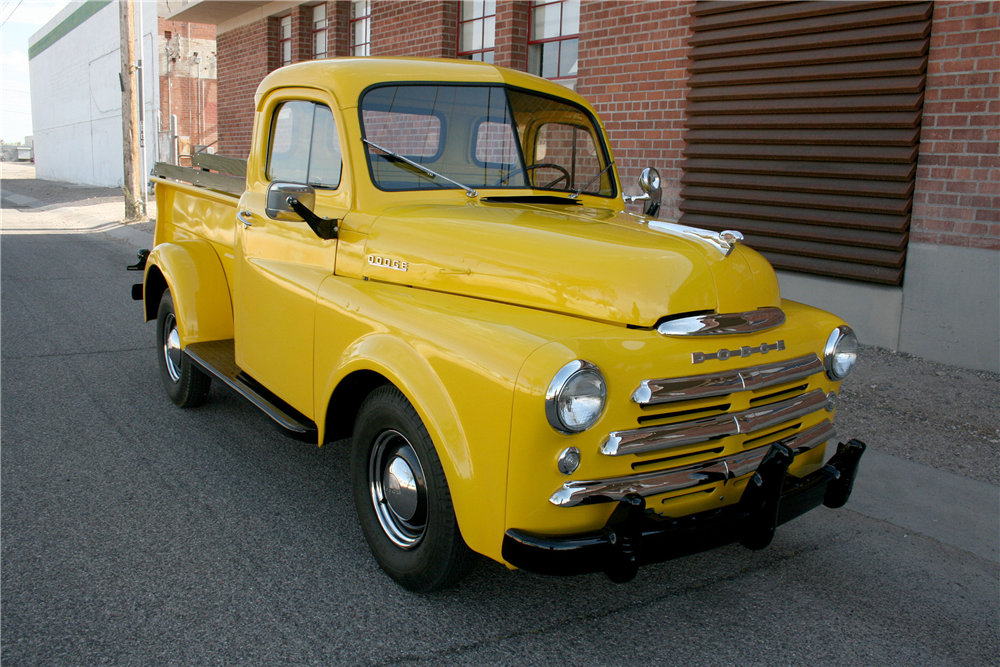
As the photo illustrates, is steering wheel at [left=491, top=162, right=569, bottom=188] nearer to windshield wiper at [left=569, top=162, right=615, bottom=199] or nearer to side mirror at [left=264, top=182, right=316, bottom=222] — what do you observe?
windshield wiper at [left=569, top=162, right=615, bottom=199]

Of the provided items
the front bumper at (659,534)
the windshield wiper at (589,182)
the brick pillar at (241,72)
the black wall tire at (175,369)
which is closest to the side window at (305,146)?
the windshield wiper at (589,182)

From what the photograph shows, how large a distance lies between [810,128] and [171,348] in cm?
537

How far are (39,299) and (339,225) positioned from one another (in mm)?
6485

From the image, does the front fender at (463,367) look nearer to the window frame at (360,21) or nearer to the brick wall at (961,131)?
the brick wall at (961,131)

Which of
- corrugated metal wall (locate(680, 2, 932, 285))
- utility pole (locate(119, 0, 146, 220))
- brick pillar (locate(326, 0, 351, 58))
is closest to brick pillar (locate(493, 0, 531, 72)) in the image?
corrugated metal wall (locate(680, 2, 932, 285))

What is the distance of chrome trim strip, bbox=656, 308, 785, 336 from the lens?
2.45m

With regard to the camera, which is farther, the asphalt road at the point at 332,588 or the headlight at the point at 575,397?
the asphalt road at the point at 332,588

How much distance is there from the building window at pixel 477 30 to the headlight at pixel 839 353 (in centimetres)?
800

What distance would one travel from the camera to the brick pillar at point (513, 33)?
932 centimetres

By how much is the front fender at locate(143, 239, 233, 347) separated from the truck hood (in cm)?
185

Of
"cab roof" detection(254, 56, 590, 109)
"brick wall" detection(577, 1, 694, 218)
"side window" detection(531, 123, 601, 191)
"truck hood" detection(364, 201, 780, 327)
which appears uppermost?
"brick wall" detection(577, 1, 694, 218)

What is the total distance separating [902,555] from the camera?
3.35 m

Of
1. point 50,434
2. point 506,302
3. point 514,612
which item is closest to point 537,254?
point 506,302

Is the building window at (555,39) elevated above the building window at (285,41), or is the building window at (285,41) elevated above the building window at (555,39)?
the building window at (285,41)
